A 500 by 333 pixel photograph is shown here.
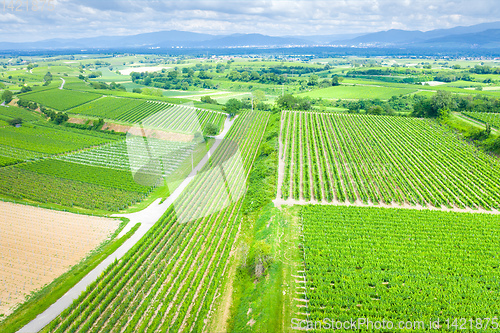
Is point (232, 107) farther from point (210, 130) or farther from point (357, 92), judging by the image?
point (357, 92)

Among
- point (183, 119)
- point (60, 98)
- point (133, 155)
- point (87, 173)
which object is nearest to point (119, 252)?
point (87, 173)

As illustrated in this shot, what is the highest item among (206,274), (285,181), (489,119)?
(489,119)

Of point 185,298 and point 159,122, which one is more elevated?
point 159,122

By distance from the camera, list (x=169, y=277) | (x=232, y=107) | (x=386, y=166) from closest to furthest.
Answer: (x=169, y=277)
(x=386, y=166)
(x=232, y=107)

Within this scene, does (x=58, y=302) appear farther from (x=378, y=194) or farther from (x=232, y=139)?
(x=232, y=139)

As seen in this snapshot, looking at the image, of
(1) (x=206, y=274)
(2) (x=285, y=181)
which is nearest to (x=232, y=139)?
(2) (x=285, y=181)

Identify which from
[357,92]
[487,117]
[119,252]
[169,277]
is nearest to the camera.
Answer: [169,277]
